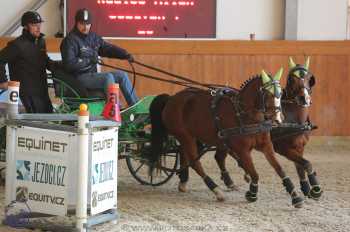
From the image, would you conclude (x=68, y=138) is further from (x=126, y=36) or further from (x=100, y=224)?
(x=126, y=36)

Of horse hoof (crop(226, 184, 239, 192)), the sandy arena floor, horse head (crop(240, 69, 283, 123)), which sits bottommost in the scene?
the sandy arena floor

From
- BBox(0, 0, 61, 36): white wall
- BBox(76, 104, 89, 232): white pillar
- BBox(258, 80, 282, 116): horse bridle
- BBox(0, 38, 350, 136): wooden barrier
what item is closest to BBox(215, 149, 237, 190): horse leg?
BBox(258, 80, 282, 116): horse bridle

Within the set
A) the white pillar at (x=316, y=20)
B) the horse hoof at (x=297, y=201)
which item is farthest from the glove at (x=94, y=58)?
the white pillar at (x=316, y=20)

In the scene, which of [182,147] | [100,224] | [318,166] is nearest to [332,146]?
[318,166]

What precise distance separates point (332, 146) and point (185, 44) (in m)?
2.83

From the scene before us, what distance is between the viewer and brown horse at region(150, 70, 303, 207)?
6.05 m

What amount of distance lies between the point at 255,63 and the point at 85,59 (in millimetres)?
4610

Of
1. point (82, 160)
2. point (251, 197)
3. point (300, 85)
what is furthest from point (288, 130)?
point (82, 160)

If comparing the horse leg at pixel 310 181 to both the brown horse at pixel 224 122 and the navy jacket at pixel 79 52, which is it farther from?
the navy jacket at pixel 79 52

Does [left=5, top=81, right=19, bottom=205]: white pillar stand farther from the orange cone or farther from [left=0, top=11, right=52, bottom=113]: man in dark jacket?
[left=0, top=11, right=52, bottom=113]: man in dark jacket

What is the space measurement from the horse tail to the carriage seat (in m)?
0.54

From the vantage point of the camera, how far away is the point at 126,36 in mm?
10477

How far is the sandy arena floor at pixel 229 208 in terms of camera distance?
537 cm

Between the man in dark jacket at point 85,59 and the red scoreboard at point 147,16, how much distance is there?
3445mm
